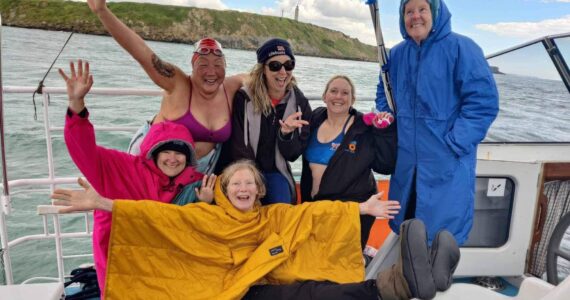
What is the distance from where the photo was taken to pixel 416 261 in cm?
150

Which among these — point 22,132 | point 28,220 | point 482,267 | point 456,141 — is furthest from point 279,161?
point 22,132

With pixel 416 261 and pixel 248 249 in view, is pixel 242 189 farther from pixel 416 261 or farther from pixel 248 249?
pixel 416 261

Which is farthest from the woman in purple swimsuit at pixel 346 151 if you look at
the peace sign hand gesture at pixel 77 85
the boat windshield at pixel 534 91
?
the boat windshield at pixel 534 91

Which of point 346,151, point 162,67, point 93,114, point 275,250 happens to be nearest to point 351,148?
point 346,151

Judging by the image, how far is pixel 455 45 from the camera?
1810 millimetres

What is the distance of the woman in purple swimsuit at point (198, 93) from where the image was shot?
1987 mm

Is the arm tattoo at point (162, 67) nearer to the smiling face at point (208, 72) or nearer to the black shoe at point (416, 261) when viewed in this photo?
the smiling face at point (208, 72)

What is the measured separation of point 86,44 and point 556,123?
75.3ft

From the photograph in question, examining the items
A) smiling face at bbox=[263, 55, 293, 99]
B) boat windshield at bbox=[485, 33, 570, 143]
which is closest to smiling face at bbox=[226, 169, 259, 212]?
smiling face at bbox=[263, 55, 293, 99]

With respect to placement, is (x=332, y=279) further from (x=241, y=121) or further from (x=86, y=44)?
(x=86, y=44)

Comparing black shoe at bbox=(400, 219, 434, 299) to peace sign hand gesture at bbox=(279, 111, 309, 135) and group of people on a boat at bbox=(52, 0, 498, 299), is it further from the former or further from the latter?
peace sign hand gesture at bbox=(279, 111, 309, 135)

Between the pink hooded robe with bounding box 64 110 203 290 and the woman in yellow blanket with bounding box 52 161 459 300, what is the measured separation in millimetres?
157

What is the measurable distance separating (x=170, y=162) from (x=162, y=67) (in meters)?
0.45

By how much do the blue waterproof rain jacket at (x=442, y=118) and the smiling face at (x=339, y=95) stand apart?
226 mm
